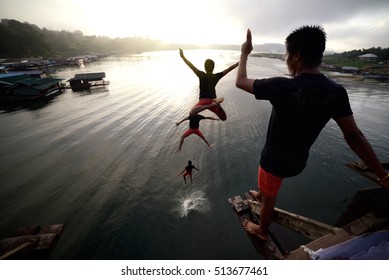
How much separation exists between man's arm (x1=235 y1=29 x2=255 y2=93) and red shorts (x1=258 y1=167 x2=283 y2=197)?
1505 mm

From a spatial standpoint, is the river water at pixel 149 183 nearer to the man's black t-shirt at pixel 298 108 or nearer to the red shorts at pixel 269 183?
the red shorts at pixel 269 183

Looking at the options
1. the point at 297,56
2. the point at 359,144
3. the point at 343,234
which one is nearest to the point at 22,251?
the point at 343,234

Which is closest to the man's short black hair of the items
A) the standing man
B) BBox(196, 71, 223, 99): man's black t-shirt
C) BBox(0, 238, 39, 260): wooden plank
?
the standing man

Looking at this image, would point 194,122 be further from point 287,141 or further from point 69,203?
point 69,203

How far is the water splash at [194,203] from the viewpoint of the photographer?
10598mm

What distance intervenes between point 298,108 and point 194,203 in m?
9.74

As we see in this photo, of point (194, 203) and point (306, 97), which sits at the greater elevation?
point (306, 97)

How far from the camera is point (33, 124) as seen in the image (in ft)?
76.1

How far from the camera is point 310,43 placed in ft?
7.36

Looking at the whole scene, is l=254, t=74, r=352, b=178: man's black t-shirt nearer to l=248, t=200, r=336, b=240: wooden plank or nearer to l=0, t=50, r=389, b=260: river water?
l=248, t=200, r=336, b=240: wooden plank

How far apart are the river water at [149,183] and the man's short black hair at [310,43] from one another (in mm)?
8937

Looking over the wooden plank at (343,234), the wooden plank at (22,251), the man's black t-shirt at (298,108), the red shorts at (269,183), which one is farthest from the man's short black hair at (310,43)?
the wooden plank at (22,251)

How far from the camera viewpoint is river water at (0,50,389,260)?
9.12 metres

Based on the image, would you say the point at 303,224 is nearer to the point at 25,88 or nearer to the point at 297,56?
the point at 297,56
